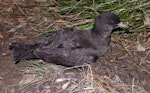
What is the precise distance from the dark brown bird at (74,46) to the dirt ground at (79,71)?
Result: 11cm

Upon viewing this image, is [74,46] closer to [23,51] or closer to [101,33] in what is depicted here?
[101,33]

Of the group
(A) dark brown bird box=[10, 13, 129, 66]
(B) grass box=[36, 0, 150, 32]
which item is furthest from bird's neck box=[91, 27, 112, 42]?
(B) grass box=[36, 0, 150, 32]

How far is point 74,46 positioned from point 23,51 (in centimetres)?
62

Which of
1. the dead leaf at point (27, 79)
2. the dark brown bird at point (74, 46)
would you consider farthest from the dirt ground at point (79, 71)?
the dark brown bird at point (74, 46)

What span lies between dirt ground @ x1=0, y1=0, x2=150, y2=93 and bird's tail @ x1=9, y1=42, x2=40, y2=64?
78 mm

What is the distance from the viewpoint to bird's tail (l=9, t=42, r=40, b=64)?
13.7ft

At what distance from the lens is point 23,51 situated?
13.9ft

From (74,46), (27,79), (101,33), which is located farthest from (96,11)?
(27,79)

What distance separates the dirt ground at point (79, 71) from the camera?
390 cm

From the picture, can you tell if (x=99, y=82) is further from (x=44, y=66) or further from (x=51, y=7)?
(x=51, y=7)

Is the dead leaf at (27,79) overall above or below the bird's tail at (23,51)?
below

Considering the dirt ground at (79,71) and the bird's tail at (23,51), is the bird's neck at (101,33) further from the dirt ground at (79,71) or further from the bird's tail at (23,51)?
the bird's tail at (23,51)

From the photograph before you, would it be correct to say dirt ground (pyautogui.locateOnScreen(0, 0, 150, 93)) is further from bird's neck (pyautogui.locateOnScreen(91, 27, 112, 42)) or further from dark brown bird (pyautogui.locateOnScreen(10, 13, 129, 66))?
bird's neck (pyautogui.locateOnScreen(91, 27, 112, 42))

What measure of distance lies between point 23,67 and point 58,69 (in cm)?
41
